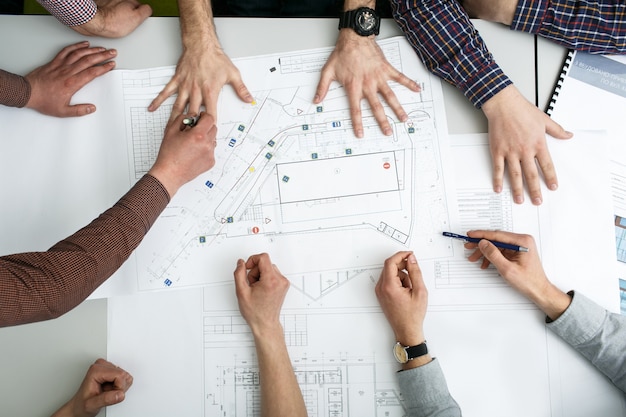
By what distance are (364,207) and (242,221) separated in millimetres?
284

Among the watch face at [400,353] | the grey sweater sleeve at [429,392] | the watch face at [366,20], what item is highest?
the watch face at [366,20]

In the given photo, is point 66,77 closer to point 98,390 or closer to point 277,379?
point 98,390

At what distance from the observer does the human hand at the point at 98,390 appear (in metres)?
1.08

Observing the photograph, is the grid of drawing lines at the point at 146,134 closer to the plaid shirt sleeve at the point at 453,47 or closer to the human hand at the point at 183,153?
the human hand at the point at 183,153

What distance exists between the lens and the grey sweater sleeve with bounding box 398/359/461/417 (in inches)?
41.3

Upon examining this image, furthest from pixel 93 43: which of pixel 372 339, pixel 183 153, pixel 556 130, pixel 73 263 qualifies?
pixel 556 130

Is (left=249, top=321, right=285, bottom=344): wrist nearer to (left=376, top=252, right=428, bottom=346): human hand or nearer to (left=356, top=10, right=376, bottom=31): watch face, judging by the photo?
(left=376, top=252, right=428, bottom=346): human hand

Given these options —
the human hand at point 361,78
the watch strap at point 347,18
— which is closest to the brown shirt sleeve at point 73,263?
the human hand at point 361,78

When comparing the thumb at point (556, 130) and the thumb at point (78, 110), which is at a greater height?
the thumb at point (78, 110)

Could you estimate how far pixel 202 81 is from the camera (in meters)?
1.20

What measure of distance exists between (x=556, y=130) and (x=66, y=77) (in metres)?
1.16

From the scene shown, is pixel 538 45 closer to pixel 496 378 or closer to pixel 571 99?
pixel 571 99

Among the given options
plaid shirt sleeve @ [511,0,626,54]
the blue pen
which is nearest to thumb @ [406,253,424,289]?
the blue pen

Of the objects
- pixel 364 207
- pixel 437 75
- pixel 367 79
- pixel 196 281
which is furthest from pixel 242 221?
pixel 437 75
